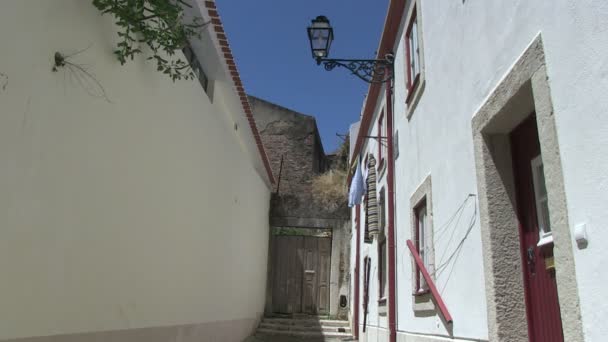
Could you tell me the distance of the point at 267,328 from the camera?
12.3m

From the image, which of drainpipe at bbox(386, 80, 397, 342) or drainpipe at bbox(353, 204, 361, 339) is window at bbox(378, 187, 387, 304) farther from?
drainpipe at bbox(353, 204, 361, 339)

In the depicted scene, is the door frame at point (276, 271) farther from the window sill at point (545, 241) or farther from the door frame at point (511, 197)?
the window sill at point (545, 241)

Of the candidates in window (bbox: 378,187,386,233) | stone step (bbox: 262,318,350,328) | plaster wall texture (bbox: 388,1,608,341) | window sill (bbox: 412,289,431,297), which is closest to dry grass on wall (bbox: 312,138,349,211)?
stone step (bbox: 262,318,350,328)

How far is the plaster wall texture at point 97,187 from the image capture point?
3066 millimetres

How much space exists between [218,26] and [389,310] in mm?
Result: 4526

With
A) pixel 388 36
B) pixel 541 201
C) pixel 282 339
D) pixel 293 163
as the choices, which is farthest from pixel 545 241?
pixel 293 163

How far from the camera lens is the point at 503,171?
12.0ft

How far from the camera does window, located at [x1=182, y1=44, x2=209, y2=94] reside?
23.0 ft

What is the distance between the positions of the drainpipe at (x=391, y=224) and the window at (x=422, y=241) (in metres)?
1.12

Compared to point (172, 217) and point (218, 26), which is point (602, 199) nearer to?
point (172, 217)

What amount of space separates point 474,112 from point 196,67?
15.7ft

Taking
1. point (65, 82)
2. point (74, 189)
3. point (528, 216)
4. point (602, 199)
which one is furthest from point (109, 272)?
point (602, 199)

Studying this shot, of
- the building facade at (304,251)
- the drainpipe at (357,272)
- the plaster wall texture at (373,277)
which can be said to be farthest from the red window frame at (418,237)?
the building facade at (304,251)

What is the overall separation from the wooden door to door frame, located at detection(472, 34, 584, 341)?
33.3ft
